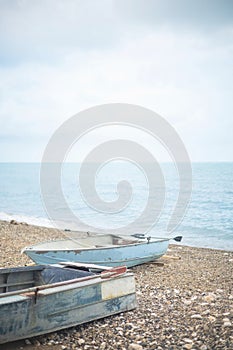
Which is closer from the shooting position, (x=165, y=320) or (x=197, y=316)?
(x=165, y=320)

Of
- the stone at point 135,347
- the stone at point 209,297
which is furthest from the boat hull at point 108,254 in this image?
the stone at point 135,347

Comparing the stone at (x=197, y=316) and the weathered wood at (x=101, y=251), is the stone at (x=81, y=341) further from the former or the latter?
the weathered wood at (x=101, y=251)

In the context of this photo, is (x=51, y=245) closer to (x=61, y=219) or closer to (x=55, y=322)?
(x=55, y=322)

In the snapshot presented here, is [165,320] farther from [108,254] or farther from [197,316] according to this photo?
[108,254]

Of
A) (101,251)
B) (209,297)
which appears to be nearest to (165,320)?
(209,297)

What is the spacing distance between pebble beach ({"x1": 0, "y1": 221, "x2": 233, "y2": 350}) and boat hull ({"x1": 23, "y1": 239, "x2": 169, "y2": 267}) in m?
0.41

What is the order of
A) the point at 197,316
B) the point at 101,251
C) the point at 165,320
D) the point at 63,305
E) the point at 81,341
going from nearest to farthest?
the point at 81,341 → the point at 63,305 → the point at 165,320 → the point at 197,316 → the point at 101,251

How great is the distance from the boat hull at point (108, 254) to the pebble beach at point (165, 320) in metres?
0.41

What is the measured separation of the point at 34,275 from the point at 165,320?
278 centimetres

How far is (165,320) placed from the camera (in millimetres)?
7742

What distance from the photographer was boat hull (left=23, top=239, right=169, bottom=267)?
1130 cm

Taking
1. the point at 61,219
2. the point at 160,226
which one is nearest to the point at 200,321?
the point at 160,226

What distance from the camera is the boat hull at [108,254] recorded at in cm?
1130

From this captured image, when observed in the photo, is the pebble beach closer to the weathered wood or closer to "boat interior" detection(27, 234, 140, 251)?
the weathered wood
